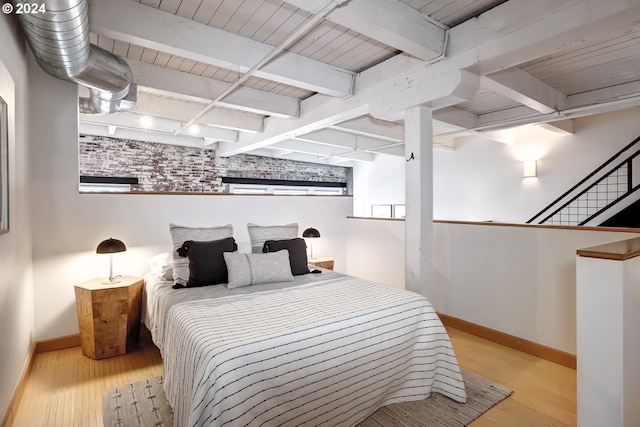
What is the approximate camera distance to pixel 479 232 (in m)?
3.47

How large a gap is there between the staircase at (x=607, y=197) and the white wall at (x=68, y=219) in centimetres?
569

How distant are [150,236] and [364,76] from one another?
9.12 feet

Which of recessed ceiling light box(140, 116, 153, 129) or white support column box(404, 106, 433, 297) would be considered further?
recessed ceiling light box(140, 116, 153, 129)

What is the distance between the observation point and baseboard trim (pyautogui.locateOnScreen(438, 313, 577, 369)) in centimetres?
278

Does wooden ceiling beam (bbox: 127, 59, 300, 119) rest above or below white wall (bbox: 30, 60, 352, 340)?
above

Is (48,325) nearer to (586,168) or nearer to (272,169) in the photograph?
(272,169)

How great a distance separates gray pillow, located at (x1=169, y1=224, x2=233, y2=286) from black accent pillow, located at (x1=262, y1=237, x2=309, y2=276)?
42 centimetres

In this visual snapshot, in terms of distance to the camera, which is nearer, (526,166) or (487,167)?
(526,166)

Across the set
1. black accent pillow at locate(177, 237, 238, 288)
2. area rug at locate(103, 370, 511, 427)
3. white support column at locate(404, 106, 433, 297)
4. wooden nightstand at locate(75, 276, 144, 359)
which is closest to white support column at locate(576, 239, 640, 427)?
area rug at locate(103, 370, 511, 427)

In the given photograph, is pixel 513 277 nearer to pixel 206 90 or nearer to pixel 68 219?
pixel 206 90

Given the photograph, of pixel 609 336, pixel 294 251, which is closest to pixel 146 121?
pixel 294 251

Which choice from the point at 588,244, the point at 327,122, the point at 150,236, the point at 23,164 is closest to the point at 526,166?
the point at 588,244

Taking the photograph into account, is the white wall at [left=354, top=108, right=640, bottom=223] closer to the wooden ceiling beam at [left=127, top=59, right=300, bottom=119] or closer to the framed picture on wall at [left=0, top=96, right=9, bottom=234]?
the wooden ceiling beam at [left=127, top=59, right=300, bottom=119]

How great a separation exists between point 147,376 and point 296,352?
1592mm
